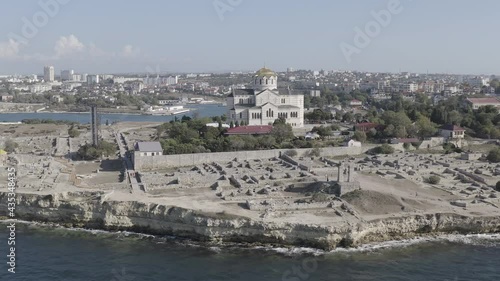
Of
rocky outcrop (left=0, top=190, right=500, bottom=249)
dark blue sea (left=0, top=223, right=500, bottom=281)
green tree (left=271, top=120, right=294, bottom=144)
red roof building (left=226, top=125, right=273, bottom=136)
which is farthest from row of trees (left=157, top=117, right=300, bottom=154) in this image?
dark blue sea (left=0, top=223, right=500, bottom=281)

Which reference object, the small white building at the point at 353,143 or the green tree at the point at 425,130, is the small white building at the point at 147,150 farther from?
the green tree at the point at 425,130

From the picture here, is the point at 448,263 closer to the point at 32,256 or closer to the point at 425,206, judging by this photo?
the point at 425,206

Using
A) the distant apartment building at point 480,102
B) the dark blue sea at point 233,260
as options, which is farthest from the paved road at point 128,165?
the distant apartment building at point 480,102

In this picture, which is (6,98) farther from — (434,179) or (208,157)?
(434,179)

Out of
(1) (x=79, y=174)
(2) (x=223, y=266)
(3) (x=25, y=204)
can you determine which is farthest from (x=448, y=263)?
(1) (x=79, y=174)

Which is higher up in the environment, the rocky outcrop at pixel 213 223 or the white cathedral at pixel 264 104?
the white cathedral at pixel 264 104

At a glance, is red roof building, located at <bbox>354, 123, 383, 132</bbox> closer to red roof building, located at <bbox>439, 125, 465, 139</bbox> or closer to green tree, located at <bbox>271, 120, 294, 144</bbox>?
red roof building, located at <bbox>439, 125, 465, 139</bbox>
